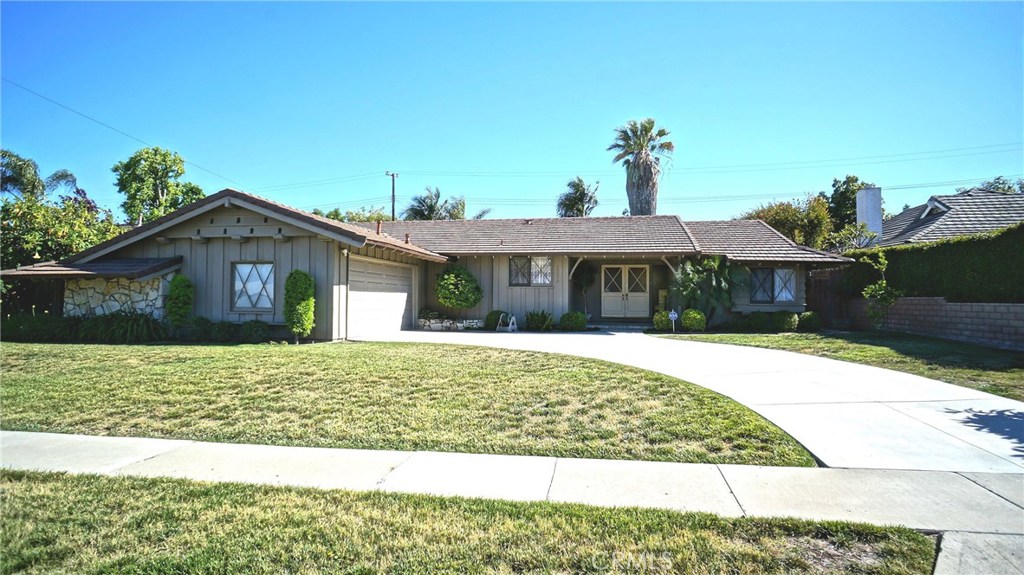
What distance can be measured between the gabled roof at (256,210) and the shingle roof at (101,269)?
1.62 feet

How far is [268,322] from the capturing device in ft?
44.8

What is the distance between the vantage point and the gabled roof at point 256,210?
12.7 m

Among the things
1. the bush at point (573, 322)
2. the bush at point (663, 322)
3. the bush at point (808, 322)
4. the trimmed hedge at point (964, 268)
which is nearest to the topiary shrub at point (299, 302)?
the bush at point (573, 322)

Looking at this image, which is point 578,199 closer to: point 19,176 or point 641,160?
point 641,160

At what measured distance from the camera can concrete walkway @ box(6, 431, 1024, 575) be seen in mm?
3289

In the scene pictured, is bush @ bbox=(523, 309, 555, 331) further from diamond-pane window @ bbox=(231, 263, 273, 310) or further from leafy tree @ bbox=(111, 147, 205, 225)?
leafy tree @ bbox=(111, 147, 205, 225)

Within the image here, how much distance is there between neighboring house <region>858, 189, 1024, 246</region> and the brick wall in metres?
4.67

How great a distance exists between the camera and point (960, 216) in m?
19.1

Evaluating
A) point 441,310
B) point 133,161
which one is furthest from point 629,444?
point 133,161

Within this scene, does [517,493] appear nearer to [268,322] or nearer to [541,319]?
[268,322]

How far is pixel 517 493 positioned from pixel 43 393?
24.0ft

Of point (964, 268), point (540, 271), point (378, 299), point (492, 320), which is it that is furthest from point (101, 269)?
point (964, 268)

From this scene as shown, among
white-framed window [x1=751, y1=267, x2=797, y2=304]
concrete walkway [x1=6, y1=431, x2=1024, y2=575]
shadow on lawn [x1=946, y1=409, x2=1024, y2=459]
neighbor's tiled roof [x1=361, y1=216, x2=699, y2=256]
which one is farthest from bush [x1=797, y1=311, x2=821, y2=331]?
concrete walkway [x1=6, y1=431, x2=1024, y2=575]

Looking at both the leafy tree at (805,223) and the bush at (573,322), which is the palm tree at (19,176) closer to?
the bush at (573,322)
